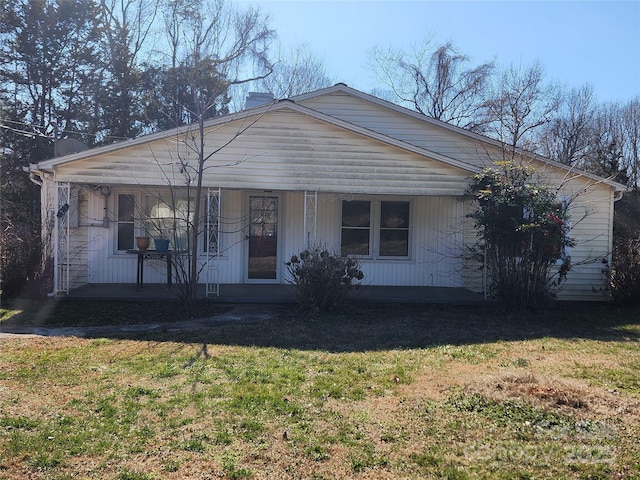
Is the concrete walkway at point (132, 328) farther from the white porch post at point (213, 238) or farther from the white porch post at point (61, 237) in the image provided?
the white porch post at point (61, 237)

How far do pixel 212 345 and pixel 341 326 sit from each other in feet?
7.45

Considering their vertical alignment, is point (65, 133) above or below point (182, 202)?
above

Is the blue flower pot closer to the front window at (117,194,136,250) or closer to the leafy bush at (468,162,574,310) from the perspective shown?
the front window at (117,194,136,250)

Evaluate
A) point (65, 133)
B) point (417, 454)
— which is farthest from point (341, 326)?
point (65, 133)

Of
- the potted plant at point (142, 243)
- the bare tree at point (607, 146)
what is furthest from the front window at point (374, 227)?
the bare tree at point (607, 146)

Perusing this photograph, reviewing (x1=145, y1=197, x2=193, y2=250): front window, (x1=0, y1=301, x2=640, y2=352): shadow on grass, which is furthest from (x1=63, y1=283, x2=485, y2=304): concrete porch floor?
(x1=145, y1=197, x2=193, y2=250): front window

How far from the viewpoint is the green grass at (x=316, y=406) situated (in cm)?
350

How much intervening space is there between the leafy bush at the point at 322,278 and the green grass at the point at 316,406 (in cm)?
147

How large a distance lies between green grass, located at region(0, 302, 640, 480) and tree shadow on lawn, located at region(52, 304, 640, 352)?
68mm

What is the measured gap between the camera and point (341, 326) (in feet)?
26.8

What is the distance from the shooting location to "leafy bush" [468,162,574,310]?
9016 millimetres

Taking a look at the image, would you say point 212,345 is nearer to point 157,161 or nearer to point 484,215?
point 157,161

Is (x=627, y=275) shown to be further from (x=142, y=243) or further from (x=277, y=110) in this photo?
(x=142, y=243)

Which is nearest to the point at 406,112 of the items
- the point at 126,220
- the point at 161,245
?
the point at 161,245
